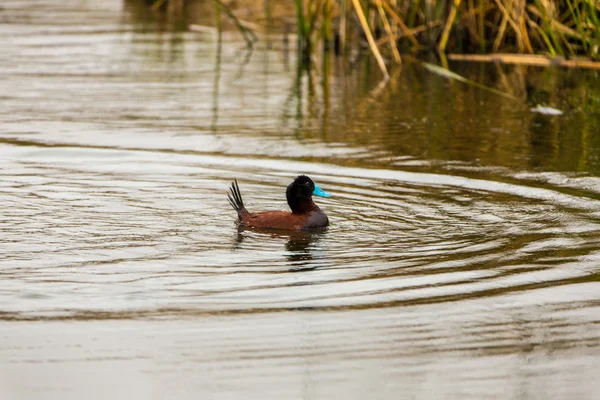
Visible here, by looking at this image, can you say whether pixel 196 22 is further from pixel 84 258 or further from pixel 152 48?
pixel 84 258

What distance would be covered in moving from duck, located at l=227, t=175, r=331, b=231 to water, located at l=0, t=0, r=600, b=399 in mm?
118

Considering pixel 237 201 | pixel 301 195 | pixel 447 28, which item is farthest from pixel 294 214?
pixel 447 28

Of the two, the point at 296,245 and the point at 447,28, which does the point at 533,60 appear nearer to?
the point at 447,28

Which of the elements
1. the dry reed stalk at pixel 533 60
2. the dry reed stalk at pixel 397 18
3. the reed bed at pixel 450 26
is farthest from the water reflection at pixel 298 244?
the dry reed stalk at pixel 397 18

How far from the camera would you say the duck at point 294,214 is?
27.9ft

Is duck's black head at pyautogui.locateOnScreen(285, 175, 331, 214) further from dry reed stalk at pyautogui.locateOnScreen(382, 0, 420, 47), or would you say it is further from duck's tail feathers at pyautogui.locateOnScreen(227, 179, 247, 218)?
dry reed stalk at pyautogui.locateOnScreen(382, 0, 420, 47)

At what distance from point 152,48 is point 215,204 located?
10849 millimetres

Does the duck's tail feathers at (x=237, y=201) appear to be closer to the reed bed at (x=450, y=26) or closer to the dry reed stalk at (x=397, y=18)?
the reed bed at (x=450, y=26)

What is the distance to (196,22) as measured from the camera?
78.4 feet

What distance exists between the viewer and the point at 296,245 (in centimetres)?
808

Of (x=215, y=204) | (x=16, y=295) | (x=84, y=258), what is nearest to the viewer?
(x=16, y=295)

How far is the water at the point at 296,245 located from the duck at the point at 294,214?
0.39 feet

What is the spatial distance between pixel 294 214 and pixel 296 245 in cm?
59

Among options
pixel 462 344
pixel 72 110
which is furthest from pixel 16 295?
pixel 72 110
